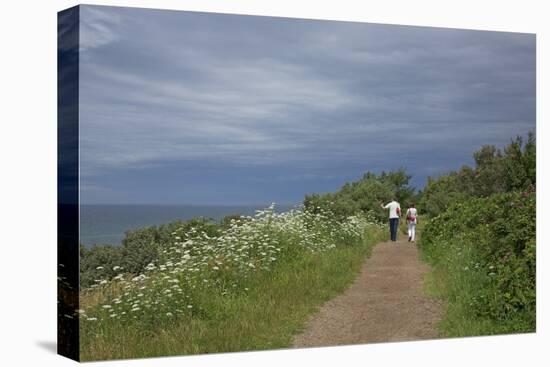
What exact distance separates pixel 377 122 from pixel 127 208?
332cm

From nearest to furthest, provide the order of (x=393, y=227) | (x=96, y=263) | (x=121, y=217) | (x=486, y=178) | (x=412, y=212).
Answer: (x=96, y=263) → (x=121, y=217) → (x=486, y=178) → (x=412, y=212) → (x=393, y=227)

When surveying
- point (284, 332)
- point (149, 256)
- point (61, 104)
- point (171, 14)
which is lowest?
point (284, 332)

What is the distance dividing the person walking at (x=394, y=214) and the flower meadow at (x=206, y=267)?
0.18 meters

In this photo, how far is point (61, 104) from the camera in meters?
8.90

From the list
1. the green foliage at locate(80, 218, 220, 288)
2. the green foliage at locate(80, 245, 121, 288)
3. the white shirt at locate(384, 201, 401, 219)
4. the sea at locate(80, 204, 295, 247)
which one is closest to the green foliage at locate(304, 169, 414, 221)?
the white shirt at locate(384, 201, 401, 219)

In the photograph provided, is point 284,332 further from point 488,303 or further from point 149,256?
point 488,303

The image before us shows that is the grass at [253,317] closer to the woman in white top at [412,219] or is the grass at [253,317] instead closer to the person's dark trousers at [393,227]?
the person's dark trousers at [393,227]

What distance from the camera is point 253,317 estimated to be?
9523 millimetres

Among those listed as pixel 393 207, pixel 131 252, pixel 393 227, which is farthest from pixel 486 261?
pixel 131 252

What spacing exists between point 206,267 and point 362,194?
215cm

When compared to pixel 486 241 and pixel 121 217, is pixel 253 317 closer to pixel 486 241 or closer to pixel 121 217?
pixel 121 217

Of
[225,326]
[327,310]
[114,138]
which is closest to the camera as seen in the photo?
[114,138]

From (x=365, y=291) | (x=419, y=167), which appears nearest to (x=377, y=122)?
(x=419, y=167)

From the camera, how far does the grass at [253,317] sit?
28.7ft
